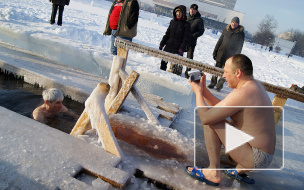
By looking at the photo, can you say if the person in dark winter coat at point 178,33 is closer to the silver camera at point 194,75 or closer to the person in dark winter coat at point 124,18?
the person in dark winter coat at point 124,18

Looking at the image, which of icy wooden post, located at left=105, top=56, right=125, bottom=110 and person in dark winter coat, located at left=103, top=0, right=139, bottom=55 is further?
person in dark winter coat, located at left=103, top=0, right=139, bottom=55

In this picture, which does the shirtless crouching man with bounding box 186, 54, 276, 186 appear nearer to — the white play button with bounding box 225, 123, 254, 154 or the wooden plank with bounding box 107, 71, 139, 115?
the white play button with bounding box 225, 123, 254, 154

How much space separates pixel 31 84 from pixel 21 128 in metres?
2.26

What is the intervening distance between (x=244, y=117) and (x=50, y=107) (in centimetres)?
288


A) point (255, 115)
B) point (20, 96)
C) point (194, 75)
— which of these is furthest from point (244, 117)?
point (20, 96)

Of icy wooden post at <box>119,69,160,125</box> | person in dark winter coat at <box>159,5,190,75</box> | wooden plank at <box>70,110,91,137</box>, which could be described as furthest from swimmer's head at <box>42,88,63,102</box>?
person in dark winter coat at <box>159,5,190,75</box>

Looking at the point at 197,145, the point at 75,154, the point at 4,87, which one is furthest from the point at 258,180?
the point at 4,87

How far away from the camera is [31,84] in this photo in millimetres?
3955

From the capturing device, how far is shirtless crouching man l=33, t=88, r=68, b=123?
127 inches

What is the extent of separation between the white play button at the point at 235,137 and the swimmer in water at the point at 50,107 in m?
2.46

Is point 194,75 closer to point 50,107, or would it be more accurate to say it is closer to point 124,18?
point 50,107

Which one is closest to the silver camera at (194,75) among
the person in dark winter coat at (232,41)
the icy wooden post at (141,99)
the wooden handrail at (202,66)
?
the wooden handrail at (202,66)

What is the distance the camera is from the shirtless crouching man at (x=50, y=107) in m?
3.23

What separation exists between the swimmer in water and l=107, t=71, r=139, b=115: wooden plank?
0.86 metres
